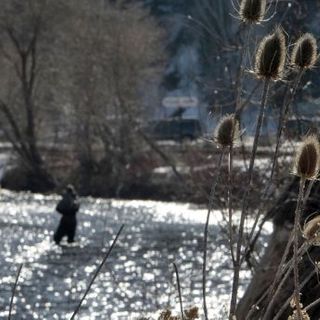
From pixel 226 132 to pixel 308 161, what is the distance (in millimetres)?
495

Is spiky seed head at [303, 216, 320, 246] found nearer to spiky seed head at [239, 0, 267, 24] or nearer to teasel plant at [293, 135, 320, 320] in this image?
teasel plant at [293, 135, 320, 320]

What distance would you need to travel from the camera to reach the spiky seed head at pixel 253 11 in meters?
3.72

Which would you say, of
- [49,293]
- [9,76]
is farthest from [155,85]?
[49,293]

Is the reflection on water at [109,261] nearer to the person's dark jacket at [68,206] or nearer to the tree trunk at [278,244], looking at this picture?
the person's dark jacket at [68,206]

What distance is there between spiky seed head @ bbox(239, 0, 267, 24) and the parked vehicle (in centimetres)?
3965

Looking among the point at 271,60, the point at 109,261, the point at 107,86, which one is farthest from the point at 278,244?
the point at 107,86

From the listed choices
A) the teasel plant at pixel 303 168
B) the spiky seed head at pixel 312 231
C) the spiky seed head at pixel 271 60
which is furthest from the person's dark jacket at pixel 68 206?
the teasel plant at pixel 303 168

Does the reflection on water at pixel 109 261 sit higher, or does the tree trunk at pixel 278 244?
the tree trunk at pixel 278 244

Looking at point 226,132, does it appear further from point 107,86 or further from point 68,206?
point 107,86

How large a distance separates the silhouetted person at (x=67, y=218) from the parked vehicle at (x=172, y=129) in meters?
20.1

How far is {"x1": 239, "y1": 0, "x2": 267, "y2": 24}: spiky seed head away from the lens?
12.2 feet

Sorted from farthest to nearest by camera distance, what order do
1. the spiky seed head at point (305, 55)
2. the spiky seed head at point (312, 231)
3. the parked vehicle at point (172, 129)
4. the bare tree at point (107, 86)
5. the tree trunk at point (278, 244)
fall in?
the parked vehicle at point (172, 129)
the bare tree at point (107, 86)
the tree trunk at point (278, 244)
the spiky seed head at point (305, 55)
the spiky seed head at point (312, 231)

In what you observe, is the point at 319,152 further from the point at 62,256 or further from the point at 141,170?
the point at 141,170

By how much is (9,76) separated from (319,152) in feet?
135
